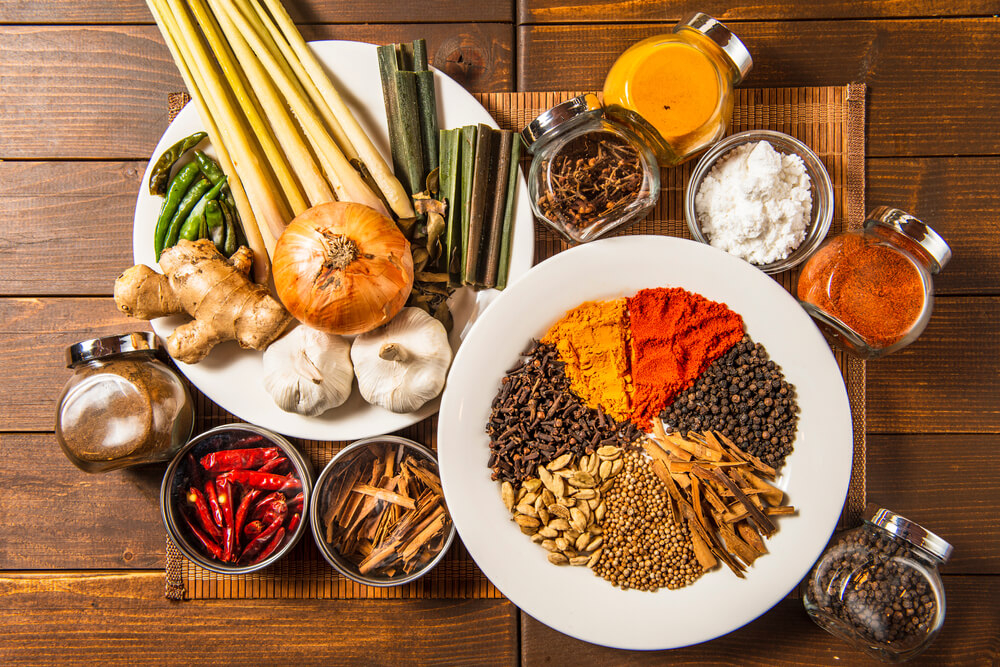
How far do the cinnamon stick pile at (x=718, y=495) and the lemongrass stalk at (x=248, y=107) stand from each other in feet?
3.08

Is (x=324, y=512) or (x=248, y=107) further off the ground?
(x=248, y=107)

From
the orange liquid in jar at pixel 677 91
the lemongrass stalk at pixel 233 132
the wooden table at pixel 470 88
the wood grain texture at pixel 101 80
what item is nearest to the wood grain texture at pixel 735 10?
the wooden table at pixel 470 88

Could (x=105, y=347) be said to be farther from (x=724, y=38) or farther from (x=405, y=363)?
(x=724, y=38)

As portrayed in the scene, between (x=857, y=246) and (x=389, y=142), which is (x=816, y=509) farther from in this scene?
(x=389, y=142)

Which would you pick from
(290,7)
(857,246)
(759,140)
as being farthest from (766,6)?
(290,7)

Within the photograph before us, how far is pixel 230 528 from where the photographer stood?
124 cm

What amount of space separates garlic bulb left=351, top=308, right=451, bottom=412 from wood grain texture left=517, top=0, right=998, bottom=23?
2.56ft

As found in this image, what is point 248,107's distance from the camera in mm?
1233

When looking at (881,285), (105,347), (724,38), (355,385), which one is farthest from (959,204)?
(105,347)

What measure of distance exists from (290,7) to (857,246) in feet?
4.58

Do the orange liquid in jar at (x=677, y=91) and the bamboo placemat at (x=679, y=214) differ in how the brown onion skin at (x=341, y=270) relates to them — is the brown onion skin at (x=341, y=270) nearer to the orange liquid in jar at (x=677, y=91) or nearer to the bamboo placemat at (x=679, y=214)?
the bamboo placemat at (x=679, y=214)

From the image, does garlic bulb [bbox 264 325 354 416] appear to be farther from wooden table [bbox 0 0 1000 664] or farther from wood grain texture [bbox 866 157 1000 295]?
wood grain texture [bbox 866 157 1000 295]

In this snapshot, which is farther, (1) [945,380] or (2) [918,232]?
(1) [945,380]

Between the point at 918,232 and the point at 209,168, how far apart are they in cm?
153
